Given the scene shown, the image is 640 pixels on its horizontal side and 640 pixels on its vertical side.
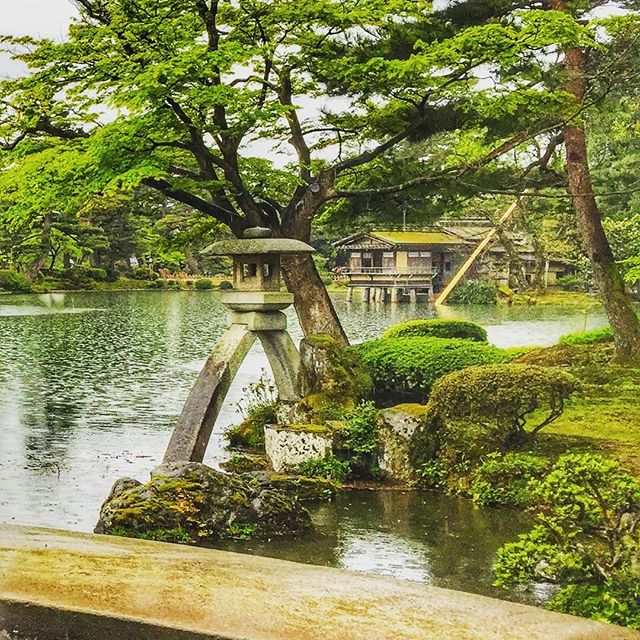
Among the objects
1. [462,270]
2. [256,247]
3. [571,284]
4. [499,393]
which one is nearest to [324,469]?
[499,393]

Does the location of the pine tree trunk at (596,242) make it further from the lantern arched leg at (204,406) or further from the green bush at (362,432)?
the lantern arched leg at (204,406)

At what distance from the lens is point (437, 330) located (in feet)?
46.0

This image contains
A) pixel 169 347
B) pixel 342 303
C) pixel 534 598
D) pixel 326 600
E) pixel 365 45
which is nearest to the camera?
pixel 326 600

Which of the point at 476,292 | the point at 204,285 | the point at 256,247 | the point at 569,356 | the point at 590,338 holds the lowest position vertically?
the point at 569,356

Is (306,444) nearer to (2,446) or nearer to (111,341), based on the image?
(2,446)

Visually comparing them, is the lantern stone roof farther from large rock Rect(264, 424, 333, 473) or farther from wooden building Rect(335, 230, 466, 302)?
wooden building Rect(335, 230, 466, 302)

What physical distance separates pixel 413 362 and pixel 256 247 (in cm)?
238

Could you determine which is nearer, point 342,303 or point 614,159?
point 614,159

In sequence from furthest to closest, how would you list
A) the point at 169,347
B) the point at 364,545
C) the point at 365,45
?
the point at 169,347 → the point at 365,45 → the point at 364,545

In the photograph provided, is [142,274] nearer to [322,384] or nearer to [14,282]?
[14,282]

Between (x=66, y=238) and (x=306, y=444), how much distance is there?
30914mm

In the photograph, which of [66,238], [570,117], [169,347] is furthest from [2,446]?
[66,238]

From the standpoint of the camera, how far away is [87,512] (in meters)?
7.71

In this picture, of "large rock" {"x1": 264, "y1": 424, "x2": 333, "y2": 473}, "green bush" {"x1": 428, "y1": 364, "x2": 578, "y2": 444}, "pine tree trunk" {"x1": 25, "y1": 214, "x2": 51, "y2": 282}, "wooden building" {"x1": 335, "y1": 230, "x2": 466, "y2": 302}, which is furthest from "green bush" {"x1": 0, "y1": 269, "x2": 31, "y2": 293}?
"green bush" {"x1": 428, "y1": 364, "x2": 578, "y2": 444}
